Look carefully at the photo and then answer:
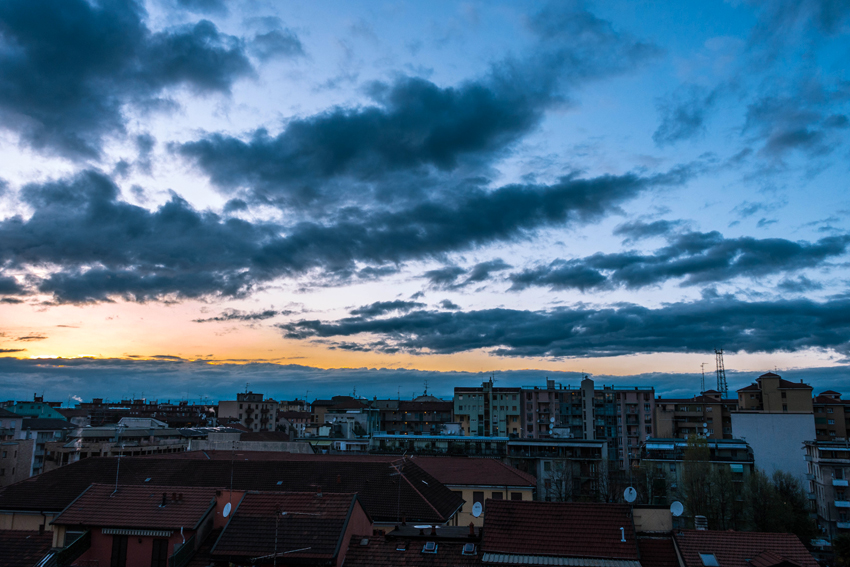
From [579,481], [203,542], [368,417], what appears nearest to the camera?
[203,542]

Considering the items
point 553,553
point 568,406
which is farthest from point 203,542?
point 568,406

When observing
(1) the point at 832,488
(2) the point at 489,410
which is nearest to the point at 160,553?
(1) the point at 832,488

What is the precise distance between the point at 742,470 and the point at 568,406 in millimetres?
42641

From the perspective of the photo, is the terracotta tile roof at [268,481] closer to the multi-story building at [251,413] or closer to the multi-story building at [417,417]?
the multi-story building at [417,417]

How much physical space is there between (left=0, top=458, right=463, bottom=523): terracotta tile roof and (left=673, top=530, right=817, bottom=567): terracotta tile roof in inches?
635

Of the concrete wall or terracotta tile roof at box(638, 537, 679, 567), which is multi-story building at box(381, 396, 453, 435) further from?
terracotta tile roof at box(638, 537, 679, 567)

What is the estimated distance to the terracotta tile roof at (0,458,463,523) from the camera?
37.3 m

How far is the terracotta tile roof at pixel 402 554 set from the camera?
22.8 metres

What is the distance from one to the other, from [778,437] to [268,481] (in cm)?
7476

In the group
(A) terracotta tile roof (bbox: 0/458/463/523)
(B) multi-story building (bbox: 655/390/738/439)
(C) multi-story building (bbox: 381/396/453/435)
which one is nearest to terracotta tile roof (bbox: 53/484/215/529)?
(A) terracotta tile roof (bbox: 0/458/463/523)

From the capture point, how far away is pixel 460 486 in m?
54.2

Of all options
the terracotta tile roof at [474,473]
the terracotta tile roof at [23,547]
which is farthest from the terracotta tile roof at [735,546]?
the terracotta tile roof at [474,473]

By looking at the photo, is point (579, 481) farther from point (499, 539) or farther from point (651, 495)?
point (499, 539)

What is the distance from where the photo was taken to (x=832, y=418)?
10012 centimetres
